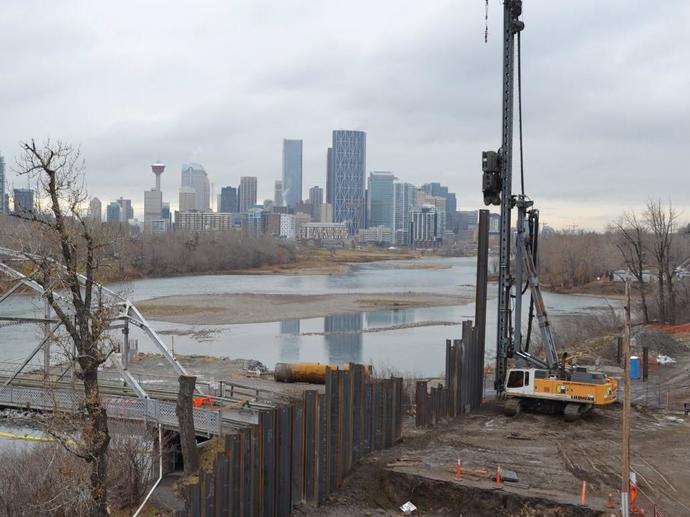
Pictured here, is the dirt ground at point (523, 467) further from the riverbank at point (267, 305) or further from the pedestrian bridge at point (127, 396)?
the riverbank at point (267, 305)

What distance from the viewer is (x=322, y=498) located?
54.6 ft

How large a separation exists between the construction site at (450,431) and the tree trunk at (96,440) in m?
0.73

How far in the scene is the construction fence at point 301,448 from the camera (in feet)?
45.6

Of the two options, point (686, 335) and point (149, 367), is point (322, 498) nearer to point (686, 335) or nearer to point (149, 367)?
point (149, 367)

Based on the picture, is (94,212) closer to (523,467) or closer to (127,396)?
(127,396)

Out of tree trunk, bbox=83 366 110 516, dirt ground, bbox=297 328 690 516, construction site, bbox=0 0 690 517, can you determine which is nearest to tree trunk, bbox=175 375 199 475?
construction site, bbox=0 0 690 517

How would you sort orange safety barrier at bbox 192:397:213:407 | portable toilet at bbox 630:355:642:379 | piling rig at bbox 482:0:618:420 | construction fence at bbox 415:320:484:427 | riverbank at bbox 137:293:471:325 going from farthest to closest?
riverbank at bbox 137:293:471:325 → portable toilet at bbox 630:355:642:379 → piling rig at bbox 482:0:618:420 → orange safety barrier at bbox 192:397:213:407 → construction fence at bbox 415:320:484:427

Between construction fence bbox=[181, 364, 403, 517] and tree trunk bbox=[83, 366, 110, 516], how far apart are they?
64.9 inches

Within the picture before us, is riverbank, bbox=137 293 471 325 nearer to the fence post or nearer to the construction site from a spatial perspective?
the construction site

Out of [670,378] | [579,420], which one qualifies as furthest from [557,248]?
[579,420]

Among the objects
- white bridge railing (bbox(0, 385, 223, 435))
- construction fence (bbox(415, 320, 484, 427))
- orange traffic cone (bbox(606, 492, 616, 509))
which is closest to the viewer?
orange traffic cone (bbox(606, 492, 616, 509))

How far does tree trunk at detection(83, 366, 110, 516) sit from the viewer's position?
13898mm

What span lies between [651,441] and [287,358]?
27.1 m

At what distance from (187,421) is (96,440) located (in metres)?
4.74
